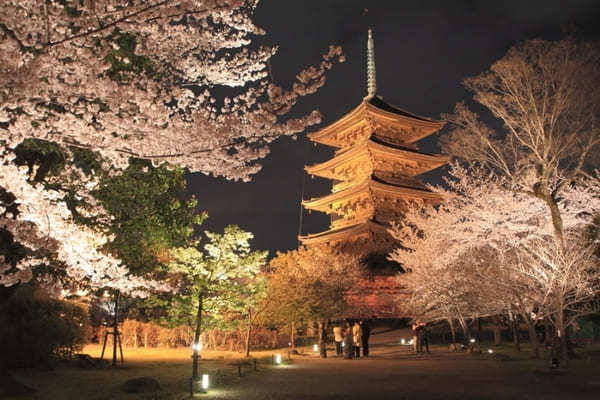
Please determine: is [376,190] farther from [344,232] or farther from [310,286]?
[310,286]

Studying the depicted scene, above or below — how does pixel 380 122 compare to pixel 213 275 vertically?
above

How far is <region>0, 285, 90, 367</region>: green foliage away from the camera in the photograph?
12.8 m

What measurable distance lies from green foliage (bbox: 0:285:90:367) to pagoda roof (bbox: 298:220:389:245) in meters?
21.8

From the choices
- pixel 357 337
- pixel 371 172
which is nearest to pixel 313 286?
pixel 357 337

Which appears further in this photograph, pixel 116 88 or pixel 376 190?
pixel 376 190

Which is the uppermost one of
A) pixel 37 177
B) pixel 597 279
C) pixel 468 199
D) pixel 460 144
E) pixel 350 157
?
pixel 350 157

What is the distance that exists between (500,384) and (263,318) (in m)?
13.4

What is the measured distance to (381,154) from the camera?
35.5 meters

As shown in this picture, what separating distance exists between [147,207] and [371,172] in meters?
26.7

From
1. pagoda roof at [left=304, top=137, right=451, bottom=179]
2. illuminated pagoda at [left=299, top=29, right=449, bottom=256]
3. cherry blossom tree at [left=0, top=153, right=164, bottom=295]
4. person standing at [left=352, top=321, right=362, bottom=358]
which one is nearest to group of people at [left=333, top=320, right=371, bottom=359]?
person standing at [left=352, top=321, right=362, bottom=358]

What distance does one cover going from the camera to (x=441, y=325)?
89.8ft

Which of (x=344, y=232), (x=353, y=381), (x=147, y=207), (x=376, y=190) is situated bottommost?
(x=353, y=381)

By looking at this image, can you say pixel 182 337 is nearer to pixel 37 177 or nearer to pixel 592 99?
pixel 37 177

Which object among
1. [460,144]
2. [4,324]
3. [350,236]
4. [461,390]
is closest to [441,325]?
[350,236]
